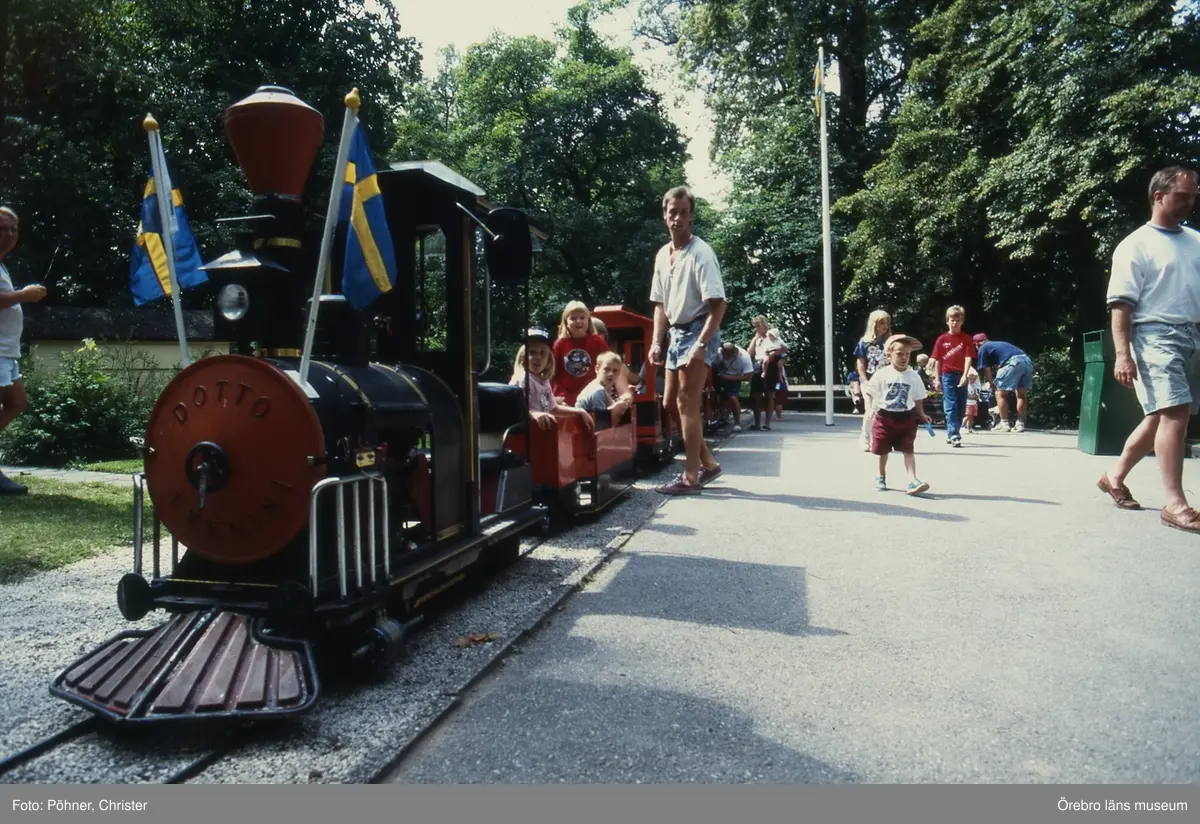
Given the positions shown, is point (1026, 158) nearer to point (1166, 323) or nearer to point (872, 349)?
point (872, 349)

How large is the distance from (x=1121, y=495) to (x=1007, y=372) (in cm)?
835

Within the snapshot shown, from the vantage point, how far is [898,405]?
693 cm

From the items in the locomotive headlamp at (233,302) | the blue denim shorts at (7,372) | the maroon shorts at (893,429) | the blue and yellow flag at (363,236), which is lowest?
the maroon shorts at (893,429)

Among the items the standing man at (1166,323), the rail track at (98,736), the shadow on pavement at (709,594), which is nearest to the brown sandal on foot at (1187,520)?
the standing man at (1166,323)

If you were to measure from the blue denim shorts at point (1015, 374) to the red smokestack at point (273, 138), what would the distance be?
12747mm

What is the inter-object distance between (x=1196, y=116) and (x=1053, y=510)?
479 inches

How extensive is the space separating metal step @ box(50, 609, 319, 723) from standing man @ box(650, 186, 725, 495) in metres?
4.37

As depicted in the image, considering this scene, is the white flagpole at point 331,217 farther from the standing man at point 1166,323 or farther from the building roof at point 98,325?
the building roof at point 98,325

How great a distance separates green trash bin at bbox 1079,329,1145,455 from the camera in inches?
327

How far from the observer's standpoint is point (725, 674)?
311 cm

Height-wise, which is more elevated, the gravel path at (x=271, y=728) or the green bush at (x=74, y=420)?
the green bush at (x=74, y=420)

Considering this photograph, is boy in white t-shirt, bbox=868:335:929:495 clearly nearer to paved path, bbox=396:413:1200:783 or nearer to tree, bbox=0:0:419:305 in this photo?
paved path, bbox=396:413:1200:783

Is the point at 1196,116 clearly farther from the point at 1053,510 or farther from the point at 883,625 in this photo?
the point at 883,625

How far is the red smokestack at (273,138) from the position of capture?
313 centimetres
